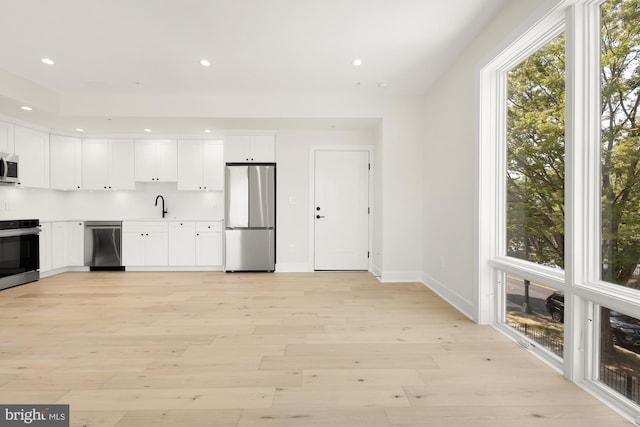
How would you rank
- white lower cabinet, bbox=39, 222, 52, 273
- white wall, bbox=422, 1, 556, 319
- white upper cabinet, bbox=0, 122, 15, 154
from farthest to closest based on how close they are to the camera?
white lower cabinet, bbox=39, 222, 52, 273, white upper cabinet, bbox=0, 122, 15, 154, white wall, bbox=422, 1, 556, 319

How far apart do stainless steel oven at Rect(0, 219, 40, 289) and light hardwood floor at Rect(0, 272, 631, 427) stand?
788mm

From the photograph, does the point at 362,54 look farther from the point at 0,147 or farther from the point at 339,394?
the point at 0,147

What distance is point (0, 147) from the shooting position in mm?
4133

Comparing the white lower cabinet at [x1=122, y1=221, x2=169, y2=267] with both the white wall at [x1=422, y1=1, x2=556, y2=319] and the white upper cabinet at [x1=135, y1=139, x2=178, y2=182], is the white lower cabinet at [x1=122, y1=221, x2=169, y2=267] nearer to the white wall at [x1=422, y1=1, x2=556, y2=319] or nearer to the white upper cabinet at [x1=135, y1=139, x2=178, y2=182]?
the white upper cabinet at [x1=135, y1=139, x2=178, y2=182]

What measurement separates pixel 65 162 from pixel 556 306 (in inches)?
260

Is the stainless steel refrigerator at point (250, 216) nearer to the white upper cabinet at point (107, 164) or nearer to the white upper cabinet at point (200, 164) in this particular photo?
the white upper cabinet at point (200, 164)

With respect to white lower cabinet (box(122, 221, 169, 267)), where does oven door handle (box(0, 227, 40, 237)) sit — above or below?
above

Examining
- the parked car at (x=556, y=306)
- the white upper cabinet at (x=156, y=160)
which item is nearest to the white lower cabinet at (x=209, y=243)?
the white upper cabinet at (x=156, y=160)

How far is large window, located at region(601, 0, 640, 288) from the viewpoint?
1.57 meters

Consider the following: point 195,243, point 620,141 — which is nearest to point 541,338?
point 620,141

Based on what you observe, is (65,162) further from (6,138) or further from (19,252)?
(19,252)

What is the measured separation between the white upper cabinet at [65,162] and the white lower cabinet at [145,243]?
1154 millimetres

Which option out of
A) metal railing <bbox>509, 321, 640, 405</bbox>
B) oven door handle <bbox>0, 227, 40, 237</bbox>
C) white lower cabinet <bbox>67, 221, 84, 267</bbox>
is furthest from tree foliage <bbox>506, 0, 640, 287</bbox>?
white lower cabinet <bbox>67, 221, 84, 267</bbox>

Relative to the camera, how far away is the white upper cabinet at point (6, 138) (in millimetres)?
4160
